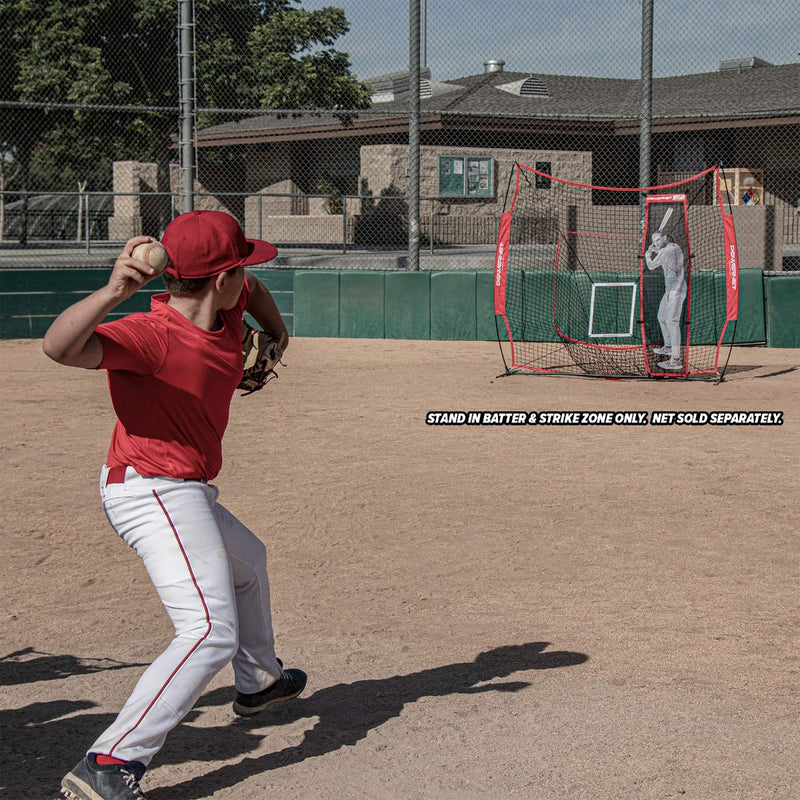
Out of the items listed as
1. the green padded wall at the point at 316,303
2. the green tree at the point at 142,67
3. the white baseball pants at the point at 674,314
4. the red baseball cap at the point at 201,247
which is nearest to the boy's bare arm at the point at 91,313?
the red baseball cap at the point at 201,247

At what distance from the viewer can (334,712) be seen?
12.9 feet

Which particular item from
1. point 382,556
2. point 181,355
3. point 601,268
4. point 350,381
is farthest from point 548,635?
point 601,268

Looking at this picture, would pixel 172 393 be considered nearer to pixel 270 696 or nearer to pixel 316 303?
pixel 270 696

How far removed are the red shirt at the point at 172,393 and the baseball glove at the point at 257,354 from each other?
27 centimetres

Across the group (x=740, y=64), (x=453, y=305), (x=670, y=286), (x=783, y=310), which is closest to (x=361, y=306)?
(x=453, y=305)

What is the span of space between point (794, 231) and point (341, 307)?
53.0 feet

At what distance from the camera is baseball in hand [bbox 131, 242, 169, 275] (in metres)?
2.84

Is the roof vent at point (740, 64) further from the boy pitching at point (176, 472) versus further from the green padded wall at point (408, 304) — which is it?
the boy pitching at point (176, 472)

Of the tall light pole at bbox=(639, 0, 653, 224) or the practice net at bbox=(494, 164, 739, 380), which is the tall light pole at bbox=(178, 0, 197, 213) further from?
the tall light pole at bbox=(639, 0, 653, 224)

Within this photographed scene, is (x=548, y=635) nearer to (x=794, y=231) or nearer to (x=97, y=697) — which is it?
(x=97, y=697)

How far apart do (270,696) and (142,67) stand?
891 inches

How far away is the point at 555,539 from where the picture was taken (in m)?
6.10

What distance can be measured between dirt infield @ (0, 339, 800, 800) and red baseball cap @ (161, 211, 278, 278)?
5.37 feet

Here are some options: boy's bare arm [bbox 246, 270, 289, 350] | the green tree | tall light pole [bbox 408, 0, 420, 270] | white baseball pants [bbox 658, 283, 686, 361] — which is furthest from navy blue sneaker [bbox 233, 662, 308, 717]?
the green tree
